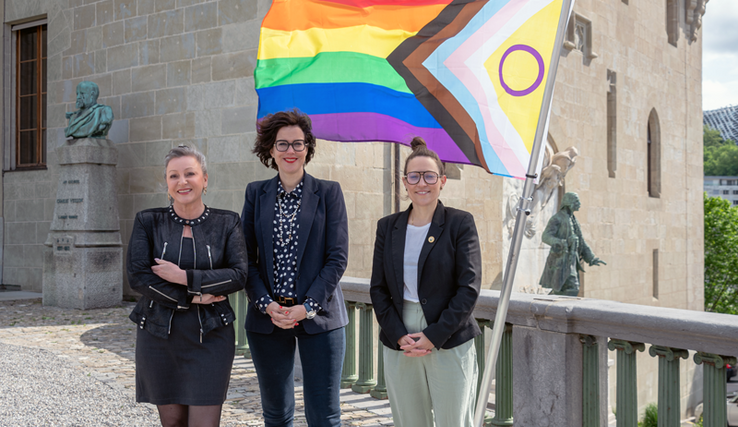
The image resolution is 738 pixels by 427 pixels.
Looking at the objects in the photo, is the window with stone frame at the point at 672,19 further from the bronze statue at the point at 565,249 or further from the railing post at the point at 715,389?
the railing post at the point at 715,389

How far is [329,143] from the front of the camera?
8.70m

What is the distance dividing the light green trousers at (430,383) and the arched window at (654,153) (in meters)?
18.0

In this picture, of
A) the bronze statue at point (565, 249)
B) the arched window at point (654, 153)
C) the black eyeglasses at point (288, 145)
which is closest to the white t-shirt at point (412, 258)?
the black eyeglasses at point (288, 145)

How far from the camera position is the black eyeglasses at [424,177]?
267 cm

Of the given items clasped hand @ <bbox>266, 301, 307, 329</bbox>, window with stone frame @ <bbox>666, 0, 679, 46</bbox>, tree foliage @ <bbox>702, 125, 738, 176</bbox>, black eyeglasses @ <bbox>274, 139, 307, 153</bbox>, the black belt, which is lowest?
clasped hand @ <bbox>266, 301, 307, 329</bbox>

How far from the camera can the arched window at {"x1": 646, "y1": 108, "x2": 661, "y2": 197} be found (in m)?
18.8

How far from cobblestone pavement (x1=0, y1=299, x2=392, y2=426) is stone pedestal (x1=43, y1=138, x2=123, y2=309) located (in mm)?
291

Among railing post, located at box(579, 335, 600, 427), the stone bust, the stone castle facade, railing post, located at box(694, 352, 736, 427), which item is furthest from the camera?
the stone bust

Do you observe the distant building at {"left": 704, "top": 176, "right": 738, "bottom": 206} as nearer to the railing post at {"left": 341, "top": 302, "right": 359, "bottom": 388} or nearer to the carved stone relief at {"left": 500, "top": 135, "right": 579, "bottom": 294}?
the carved stone relief at {"left": 500, "top": 135, "right": 579, "bottom": 294}


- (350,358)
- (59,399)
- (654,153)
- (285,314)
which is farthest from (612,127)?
(285,314)

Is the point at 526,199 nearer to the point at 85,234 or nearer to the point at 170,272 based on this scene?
the point at 170,272

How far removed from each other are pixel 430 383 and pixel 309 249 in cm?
77

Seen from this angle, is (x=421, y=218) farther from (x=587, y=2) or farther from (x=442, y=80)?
(x=587, y=2)

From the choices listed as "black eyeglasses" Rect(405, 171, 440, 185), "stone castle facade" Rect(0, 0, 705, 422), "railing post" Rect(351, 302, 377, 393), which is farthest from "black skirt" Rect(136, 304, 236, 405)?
"railing post" Rect(351, 302, 377, 393)
